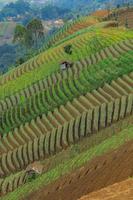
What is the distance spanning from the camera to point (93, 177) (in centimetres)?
1970

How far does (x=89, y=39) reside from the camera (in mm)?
54281

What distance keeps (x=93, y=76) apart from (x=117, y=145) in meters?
19.1

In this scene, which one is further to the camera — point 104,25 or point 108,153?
point 104,25

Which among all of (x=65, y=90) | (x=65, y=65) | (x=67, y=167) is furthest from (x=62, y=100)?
(x=67, y=167)

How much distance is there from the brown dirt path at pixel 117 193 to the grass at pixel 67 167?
24.6ft

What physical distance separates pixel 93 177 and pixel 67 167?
18.8 ft

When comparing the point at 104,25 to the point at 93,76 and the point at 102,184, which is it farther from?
the point at 102,184

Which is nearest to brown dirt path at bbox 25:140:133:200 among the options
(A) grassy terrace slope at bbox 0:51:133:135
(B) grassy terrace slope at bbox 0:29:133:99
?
(A) grassy terrace slope at bbox 0:51:133:135

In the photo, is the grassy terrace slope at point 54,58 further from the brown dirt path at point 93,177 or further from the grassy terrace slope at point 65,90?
the brown dirt path at point 93,177

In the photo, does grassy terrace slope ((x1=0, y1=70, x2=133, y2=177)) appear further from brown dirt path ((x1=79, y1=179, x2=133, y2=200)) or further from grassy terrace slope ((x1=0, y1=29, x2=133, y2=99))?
brown dirt path ((x1=79, y1=179, x2=133, y2=200))

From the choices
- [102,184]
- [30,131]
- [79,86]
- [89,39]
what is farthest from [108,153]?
[89,39]

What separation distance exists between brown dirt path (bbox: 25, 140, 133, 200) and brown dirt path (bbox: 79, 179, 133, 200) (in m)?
1.50

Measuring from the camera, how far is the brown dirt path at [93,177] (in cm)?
1819

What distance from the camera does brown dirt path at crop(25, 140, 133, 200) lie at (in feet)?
59.7
